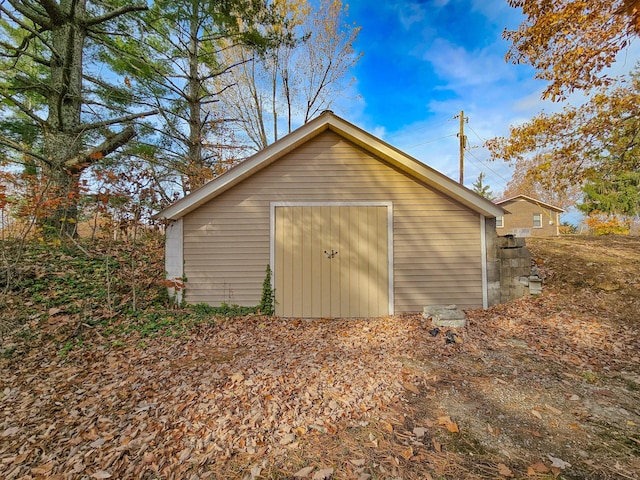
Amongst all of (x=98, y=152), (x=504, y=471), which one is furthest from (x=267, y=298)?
(x=98, y=152)

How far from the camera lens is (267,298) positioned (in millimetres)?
5398

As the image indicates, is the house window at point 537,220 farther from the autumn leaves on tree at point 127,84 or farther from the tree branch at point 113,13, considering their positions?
the tree branch at point 113,13

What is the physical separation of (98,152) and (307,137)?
184 inches

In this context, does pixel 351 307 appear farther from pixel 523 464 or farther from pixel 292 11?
pixel 292 11

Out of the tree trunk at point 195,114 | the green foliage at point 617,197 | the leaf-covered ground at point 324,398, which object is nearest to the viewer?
the leaf-covered ground at point 324,398

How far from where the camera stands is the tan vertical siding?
546 centimetres

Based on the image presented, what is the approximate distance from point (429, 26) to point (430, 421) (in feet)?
35.9

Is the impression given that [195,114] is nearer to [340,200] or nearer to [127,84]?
[127,84]

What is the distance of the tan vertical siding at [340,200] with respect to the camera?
546cm

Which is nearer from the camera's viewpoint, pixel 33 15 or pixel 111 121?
pixel 33 15

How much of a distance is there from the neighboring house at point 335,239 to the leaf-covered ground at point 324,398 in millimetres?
852

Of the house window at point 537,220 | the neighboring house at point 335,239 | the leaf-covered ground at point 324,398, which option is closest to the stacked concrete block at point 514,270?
the neighboring house at point 335,239

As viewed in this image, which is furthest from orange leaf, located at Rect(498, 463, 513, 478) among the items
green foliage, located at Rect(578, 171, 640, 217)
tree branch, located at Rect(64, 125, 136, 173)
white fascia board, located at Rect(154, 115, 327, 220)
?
green foliage, located at Rect(578, 171, 640, 217)

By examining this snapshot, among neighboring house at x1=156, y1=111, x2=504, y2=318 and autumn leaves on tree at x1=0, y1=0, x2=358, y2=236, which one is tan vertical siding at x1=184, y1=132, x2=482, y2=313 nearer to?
neighboring house at x1=156, y1=111, x2=504, y2=318
